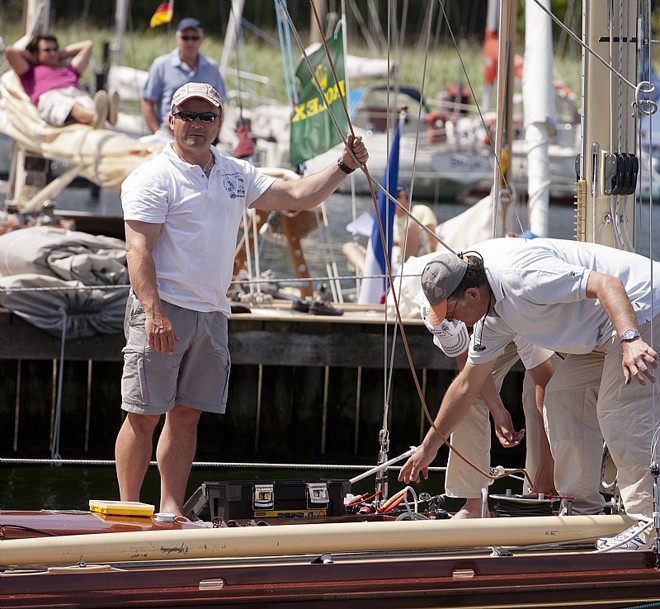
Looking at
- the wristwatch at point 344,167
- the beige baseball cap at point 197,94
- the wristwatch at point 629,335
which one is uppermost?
the beige baseball cap at point 197,94

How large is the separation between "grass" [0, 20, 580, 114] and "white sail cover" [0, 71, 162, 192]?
20.4m

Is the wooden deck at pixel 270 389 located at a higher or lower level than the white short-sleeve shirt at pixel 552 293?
lower

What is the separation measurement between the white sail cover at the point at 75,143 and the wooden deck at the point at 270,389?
2474 mm

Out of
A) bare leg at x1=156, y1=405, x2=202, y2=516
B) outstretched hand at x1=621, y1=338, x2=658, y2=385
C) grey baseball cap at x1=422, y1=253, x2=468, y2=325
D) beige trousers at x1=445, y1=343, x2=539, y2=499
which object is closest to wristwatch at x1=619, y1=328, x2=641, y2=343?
outstretched hand at x1=621, y1=338, x2=658, y2=385

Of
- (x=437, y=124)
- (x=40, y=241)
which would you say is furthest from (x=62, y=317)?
(x=437, y=124)

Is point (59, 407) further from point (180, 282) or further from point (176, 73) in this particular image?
point (180, 282)

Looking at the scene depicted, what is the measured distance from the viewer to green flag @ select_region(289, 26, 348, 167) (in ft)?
32.0

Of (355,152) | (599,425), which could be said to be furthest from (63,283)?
(599,425)

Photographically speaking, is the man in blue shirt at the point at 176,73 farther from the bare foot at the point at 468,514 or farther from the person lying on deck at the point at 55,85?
the bare foot at the point at 468,514

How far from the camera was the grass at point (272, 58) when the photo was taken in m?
34.1

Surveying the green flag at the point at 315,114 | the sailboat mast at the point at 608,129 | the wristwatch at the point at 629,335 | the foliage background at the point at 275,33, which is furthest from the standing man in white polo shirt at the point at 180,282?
the foliage background at the point at 275,33

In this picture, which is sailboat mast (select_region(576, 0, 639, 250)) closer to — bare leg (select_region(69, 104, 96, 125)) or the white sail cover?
the white sail cover

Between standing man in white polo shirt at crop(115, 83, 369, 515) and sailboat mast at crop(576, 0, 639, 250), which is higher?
sailboat mast at crop(576, 0, 639, 250)

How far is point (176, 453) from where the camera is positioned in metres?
5.14
